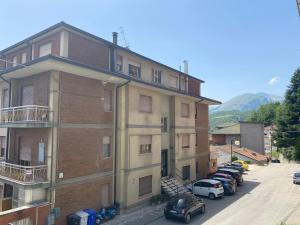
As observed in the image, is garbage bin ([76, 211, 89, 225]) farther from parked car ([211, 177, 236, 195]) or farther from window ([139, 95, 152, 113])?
parked car ([211, 177, 236, 195])

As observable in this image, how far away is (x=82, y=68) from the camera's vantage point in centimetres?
1545

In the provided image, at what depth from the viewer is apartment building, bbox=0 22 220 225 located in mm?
15117

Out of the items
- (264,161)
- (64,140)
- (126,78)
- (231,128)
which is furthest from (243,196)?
(231,128)

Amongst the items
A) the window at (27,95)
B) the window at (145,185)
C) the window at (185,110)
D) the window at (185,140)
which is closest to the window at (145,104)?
the window at (145,185)

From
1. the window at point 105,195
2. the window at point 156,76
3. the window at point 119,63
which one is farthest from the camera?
the window at point 156,76

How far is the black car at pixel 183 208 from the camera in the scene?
17.3 meters

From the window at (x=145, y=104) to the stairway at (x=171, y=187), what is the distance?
272 inches

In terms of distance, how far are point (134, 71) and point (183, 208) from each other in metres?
11.7

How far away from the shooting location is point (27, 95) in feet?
57.4

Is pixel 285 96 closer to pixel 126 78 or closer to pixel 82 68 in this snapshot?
pixel 126 78

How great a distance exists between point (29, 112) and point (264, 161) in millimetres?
46308

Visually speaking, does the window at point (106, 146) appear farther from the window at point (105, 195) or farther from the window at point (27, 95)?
the window at point (27, 95)

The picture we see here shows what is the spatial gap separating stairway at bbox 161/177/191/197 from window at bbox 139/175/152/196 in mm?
2041

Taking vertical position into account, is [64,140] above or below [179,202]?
above
